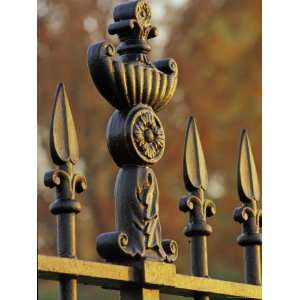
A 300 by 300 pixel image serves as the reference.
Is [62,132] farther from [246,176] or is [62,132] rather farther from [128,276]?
[246,176]

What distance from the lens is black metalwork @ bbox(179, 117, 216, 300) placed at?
8.67 ft

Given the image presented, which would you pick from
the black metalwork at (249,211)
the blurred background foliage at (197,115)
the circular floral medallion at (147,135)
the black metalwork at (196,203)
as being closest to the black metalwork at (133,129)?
the circular floral medallion at (147,135)

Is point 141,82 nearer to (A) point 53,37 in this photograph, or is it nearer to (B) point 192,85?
(A) point 53,37

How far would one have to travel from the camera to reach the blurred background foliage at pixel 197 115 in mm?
6062

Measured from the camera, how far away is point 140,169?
2.45m

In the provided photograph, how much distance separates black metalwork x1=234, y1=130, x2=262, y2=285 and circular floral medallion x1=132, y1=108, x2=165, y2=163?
413 millimetres

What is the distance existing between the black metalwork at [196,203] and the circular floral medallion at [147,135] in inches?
6.6

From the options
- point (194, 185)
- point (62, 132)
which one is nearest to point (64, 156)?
point (62, 132)

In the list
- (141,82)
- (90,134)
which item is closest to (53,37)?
(90,134)

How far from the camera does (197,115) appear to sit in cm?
691

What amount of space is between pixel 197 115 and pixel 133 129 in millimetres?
4486

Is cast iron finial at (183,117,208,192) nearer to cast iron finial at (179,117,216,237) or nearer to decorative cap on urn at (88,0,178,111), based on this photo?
cast iron finial at (179,117,216,237)

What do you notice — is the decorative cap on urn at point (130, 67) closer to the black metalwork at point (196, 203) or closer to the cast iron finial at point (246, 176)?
the black metalwork at point (196, 203)

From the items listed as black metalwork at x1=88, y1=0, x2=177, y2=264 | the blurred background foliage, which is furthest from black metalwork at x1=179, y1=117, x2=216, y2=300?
the blurred background foliage
